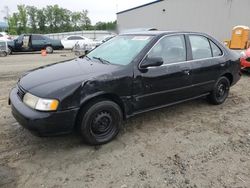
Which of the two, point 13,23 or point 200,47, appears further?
point 13,23

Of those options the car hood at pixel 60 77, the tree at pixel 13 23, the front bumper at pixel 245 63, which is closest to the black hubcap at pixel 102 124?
the car hood at pixel 60 77

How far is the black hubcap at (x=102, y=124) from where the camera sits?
322 cm

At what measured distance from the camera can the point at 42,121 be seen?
9.20 ft

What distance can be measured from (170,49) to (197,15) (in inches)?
699

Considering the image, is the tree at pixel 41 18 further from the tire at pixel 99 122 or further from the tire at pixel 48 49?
the tire at pixel 99 122

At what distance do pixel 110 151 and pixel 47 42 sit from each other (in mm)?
16280

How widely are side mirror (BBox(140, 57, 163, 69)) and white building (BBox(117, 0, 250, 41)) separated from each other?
1531 centimetres

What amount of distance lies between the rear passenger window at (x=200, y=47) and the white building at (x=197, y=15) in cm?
1373

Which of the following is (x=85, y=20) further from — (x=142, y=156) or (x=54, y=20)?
(x=142, y=156)

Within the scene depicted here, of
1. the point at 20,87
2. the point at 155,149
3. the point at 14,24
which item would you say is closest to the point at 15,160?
the point at 20,87

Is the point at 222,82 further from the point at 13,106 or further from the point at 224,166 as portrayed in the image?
the point at 13,106

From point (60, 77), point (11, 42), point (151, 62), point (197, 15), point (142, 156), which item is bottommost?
point (142, 156)

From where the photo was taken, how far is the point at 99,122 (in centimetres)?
326

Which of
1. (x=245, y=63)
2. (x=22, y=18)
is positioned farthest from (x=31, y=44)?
(x=22, y=18)
